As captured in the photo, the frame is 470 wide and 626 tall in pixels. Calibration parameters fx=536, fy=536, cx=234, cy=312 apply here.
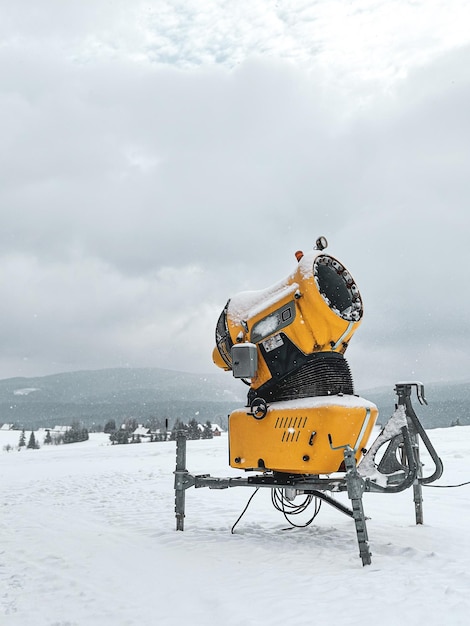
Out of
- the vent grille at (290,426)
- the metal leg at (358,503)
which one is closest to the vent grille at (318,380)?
the vent grille at (290,426)

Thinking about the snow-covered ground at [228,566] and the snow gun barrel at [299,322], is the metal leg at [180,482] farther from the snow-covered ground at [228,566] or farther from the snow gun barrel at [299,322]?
the snow gun barrel at [299,322]

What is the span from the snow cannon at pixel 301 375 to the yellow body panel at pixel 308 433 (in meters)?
0.01

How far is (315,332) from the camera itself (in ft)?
19.0

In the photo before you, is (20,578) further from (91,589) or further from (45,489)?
(45,489)

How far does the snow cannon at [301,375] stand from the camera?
18.2ft

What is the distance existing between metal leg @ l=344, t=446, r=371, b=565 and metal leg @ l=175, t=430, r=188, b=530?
7.66 ft

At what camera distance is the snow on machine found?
5508mm

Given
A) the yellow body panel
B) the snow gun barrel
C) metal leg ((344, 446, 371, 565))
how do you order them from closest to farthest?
metal leg ((344, 446, 371, 565))
the yellow body panel
the snow gun barrel

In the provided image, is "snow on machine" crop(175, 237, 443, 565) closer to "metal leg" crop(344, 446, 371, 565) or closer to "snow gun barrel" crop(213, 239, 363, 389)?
"snow gun barrel" crop(213, 239, 363, 389)

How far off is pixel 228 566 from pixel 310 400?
1.80 meters

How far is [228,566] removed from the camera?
5.04 metres

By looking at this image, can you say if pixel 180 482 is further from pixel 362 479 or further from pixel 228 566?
pixel 362 479

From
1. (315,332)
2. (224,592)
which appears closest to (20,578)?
(224,592)

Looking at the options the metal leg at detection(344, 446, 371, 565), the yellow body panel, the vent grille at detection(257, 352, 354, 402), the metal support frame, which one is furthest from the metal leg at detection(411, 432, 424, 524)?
the metal leg at detection(344, 446, 371, 565)
